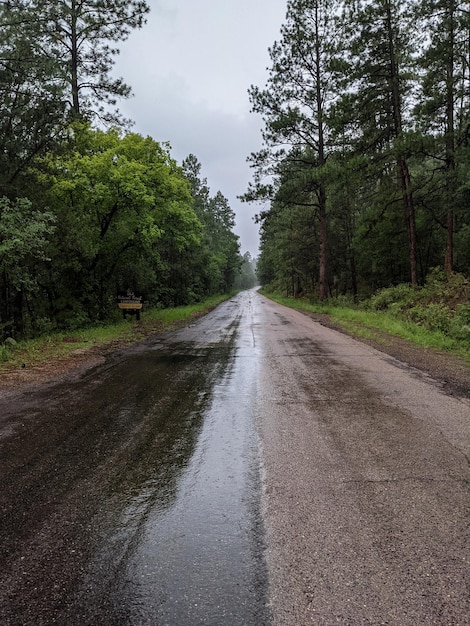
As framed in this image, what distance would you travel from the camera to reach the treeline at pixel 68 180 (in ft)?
33.2

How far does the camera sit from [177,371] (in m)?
7.20

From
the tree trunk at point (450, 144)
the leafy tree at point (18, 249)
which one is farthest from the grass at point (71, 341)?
the tree trunk at point (450, 144)

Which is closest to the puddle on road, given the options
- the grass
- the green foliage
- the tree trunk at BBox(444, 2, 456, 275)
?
the grass

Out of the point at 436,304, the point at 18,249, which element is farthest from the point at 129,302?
the point at 436,304

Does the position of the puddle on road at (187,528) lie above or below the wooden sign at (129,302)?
below

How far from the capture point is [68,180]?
12.7 meters

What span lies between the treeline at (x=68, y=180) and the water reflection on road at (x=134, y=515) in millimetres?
6207

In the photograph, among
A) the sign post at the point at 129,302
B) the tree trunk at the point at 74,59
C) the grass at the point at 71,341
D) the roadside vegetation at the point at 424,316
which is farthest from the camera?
the sign post at the point at 129,302

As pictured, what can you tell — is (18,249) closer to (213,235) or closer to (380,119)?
(380,119)

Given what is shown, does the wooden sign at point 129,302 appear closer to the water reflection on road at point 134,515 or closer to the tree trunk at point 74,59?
the tree trunk at point 74,59

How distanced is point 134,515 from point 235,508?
72cm

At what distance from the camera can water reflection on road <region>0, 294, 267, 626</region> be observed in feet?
6.25

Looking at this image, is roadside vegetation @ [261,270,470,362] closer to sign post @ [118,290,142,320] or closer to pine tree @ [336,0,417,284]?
pine tree @ [336,0,417,284]

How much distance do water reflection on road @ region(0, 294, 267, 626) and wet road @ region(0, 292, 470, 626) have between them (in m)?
0.01
